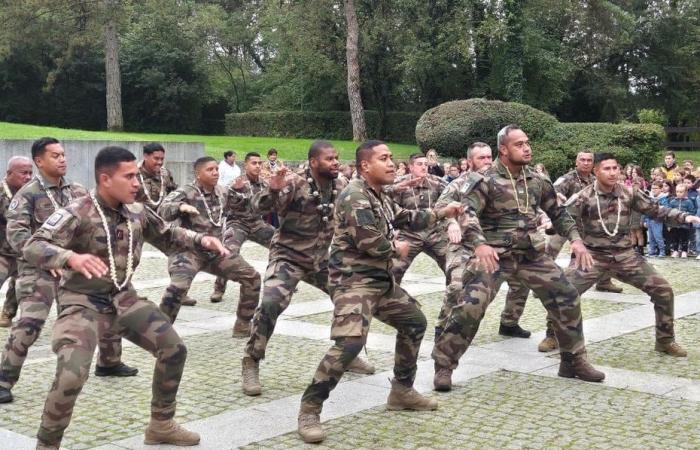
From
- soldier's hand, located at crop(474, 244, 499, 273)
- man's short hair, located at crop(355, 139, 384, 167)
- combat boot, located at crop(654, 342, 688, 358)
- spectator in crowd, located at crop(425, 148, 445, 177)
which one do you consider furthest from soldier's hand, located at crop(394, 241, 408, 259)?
spectator in crowd, located at crop(425, 148, 445, 177)

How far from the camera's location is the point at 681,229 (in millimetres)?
17344

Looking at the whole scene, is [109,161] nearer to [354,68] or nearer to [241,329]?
[241,329]

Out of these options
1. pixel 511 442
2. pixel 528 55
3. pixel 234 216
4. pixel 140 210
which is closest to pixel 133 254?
pixel 140 210

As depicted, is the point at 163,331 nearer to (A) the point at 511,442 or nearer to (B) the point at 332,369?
(B) the point at 332,369

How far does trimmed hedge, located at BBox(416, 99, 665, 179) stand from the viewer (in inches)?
990

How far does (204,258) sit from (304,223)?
1.79 metres

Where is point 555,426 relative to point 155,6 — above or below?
below

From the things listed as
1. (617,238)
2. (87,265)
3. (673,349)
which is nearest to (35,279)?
(87,265)

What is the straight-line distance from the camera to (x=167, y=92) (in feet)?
141

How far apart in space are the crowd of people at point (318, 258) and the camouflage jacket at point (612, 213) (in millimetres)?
14

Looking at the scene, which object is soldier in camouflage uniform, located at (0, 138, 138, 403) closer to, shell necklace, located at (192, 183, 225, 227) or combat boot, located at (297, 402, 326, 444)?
shell necklace, located at (192, 183, 225, 227)

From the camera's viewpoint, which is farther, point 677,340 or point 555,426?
point 677,340

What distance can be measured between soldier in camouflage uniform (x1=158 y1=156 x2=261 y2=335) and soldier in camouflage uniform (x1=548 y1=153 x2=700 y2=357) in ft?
10.6

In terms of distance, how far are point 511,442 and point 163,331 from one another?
236 cm
